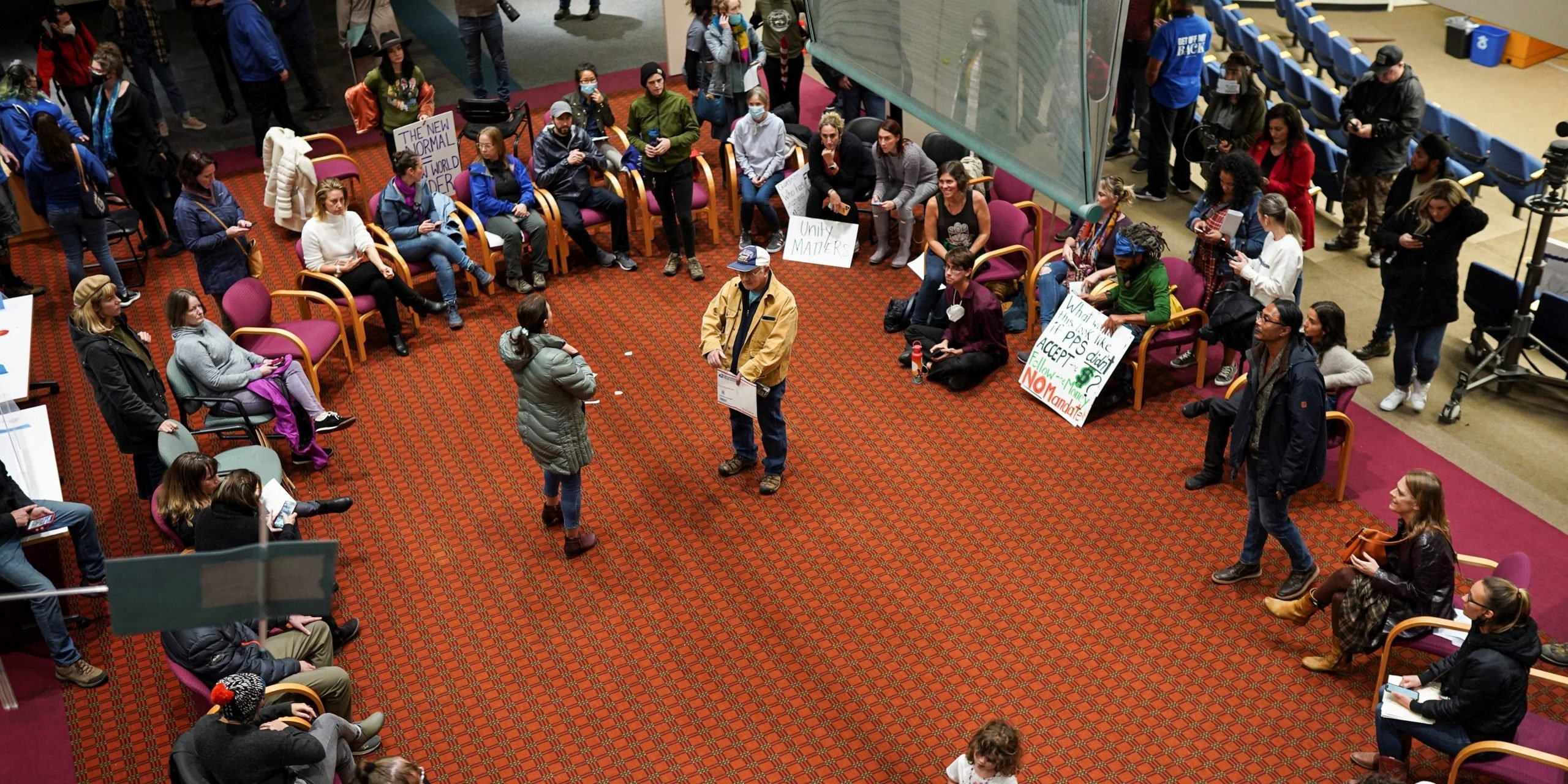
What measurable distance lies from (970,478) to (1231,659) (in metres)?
1.82

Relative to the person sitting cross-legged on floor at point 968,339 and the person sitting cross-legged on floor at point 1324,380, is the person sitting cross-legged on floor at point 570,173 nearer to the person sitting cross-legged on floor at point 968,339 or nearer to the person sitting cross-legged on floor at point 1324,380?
the person sitting cross-legged on floor at point 968,339

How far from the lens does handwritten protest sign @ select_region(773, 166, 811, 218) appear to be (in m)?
9.52

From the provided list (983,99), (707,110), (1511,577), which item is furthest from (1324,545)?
(707,110)

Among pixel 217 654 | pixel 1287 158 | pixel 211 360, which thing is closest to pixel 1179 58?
pixel 1287 158

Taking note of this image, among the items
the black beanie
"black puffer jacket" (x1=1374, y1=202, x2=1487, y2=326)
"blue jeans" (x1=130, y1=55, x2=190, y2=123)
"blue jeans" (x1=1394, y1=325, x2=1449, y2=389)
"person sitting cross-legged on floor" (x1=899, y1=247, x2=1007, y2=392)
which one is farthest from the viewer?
"blue jeans" (x1=130, y1=55, x2=190, y2=123)

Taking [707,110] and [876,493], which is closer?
[876,493]

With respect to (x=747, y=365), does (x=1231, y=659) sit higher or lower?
lower

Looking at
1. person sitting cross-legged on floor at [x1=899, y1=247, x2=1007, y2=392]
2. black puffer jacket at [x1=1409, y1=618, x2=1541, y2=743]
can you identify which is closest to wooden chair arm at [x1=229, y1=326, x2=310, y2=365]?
person sitting cross-legged on floor at [x1=899, y1=247, x2=1007, y2=392]

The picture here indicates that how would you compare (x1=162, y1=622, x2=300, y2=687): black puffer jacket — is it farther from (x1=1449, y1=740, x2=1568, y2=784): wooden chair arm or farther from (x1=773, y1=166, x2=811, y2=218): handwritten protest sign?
(x1=773, y1=166, x2=811, y2=218): handwritten protest sign

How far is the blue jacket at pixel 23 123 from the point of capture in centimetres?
900

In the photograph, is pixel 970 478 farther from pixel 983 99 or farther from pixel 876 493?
pixel 983 99

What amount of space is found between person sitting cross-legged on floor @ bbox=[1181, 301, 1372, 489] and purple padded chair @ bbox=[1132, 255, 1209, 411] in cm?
39

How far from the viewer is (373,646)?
614 centimetres

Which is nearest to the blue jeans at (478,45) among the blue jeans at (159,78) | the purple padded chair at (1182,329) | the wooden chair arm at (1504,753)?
the blue jeans at (159,78)
